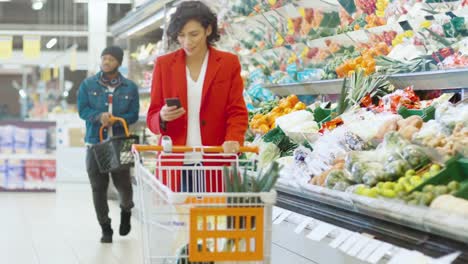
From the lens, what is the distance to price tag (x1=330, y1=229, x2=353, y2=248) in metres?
3.08

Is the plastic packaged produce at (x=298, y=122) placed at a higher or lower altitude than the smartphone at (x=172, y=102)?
lower

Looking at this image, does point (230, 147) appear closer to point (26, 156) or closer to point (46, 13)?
point (26, 156)

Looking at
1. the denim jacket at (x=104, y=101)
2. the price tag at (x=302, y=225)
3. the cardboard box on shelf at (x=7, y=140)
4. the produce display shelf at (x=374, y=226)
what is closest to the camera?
the produce display shelf at (x=374, y=226)

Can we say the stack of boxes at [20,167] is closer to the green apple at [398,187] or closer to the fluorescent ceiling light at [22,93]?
the fluorescent ceiling light at [22,93]

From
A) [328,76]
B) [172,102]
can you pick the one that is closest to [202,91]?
[172,102]

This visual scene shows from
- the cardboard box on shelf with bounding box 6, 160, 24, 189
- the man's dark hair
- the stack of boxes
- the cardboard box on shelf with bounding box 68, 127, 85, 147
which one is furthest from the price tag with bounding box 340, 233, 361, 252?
the cardboard box on shelf with bounding box 68, 127, 85, 147

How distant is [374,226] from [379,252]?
319mm

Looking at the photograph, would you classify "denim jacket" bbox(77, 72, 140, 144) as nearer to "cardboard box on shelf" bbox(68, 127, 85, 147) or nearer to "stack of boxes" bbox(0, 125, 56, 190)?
"stack of boxes" bbox(0, 125, 56, 190)

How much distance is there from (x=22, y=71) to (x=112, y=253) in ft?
38.4

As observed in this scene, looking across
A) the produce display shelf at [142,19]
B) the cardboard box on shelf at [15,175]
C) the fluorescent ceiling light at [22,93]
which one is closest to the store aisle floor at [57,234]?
the cardboard box on shelf at [15,175]

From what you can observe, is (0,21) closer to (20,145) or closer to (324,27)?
(20,145)

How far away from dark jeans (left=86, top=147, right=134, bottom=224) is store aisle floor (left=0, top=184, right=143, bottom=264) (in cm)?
27

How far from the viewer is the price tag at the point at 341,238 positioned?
3.08 metres

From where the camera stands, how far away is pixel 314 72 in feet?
20.2
